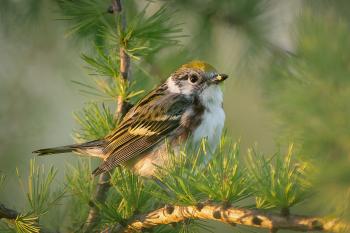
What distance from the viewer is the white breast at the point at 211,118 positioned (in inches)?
165

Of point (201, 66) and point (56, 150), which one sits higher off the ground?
point (201, 66)

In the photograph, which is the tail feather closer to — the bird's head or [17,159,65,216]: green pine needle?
the bird's head

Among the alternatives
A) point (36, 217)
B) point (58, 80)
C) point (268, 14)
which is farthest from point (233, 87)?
point (36, 217)

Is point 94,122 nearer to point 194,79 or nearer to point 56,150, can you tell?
point 56,150

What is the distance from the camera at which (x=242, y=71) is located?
16.1ft

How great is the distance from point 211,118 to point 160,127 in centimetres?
36

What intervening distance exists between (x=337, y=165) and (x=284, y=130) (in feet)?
2.12

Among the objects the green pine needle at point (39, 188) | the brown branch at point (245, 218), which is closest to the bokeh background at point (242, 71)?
the brown branch at point (245, 218)

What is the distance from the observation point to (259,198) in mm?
2418

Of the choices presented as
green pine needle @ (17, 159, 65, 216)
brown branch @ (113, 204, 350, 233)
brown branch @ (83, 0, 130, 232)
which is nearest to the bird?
brown branch @ (83, 0, 130, 232)

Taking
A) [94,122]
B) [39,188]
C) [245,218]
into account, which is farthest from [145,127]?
[245,218]

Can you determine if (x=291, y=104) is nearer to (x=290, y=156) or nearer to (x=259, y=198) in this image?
(x=290, y=156)

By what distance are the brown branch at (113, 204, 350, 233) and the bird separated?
1.25 meters

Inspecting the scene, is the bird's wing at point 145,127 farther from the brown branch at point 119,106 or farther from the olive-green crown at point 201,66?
the brown branch at point 119,106
